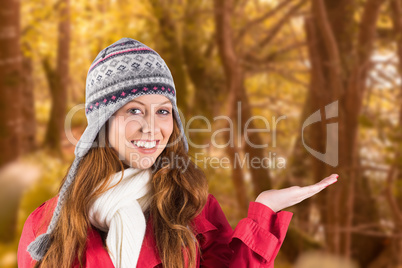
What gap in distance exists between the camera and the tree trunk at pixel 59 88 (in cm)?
374

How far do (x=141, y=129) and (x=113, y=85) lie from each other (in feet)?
0.45

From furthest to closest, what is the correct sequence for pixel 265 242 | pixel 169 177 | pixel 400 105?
pixel 400 105 → pixel 169 177 → pixel 265 242

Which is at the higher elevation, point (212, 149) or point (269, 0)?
point (269, 0)

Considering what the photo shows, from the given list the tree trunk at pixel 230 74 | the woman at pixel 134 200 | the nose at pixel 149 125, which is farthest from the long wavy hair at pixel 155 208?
the tree trunk at pixel 230 74

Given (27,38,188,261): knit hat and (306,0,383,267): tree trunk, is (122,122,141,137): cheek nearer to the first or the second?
(27,38,188,261): knit hat

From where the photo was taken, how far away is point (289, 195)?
1.14m

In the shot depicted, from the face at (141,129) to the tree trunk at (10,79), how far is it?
7.84 feet

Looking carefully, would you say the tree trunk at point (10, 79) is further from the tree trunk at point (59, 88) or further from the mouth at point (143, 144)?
the mouth at point (143, 144)

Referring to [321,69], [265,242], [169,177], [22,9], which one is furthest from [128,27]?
[265,242]

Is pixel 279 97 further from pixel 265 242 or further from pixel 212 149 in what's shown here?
pixel 265 242

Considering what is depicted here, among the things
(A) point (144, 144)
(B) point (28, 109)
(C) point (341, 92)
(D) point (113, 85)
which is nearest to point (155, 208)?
(A) point (144, 144)

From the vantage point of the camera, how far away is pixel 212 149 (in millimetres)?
3453

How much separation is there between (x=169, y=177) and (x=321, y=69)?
8.13 feet

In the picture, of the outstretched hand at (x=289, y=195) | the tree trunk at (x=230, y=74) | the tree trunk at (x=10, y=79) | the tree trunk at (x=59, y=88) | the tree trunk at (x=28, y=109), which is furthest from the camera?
the tree trunk at (x=59, y=88)
